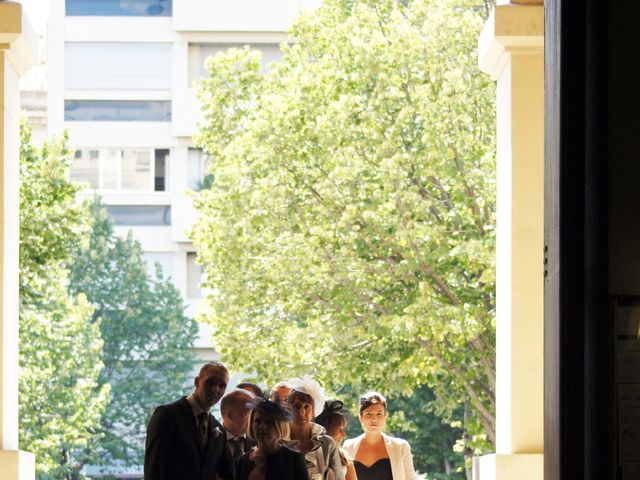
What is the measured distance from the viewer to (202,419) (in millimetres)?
6094

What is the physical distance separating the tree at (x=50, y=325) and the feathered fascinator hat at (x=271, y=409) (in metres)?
14.6

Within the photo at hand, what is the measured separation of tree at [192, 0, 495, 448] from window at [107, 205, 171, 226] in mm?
25326

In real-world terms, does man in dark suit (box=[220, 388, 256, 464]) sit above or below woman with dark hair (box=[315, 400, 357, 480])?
above

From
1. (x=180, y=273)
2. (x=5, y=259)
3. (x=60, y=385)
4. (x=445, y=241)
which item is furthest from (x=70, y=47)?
(x=5, y=259)

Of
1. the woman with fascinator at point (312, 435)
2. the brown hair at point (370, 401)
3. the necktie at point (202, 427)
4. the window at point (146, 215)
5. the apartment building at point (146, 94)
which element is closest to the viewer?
the necktie at point (202, 427)

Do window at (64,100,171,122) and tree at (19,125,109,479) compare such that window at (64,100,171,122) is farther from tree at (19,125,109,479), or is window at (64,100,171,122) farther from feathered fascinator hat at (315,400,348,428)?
feathered fascinator hat at (315,400,348,428)

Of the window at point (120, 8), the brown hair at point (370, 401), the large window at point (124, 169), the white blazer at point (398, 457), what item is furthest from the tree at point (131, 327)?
the brown hair at point (370, 401)

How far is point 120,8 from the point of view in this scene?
167ft

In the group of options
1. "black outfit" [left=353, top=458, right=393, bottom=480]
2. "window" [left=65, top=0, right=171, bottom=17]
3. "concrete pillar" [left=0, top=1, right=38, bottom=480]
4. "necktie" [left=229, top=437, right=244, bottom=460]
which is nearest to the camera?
"necktie" [left=229, top=437, right=244, bottom=460]

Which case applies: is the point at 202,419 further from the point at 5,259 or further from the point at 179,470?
the point at 5,259

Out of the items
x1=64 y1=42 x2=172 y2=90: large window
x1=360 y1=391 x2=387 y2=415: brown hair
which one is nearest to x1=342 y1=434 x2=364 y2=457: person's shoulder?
x1=360 y1=391 x2=387 y2=415: brown hair

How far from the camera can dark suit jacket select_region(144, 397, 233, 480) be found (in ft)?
19.8

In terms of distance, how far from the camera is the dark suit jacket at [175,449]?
237 inches

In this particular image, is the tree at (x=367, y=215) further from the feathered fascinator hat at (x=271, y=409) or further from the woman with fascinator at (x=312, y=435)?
the feathered fascinator hat at (x=271, y=409)
